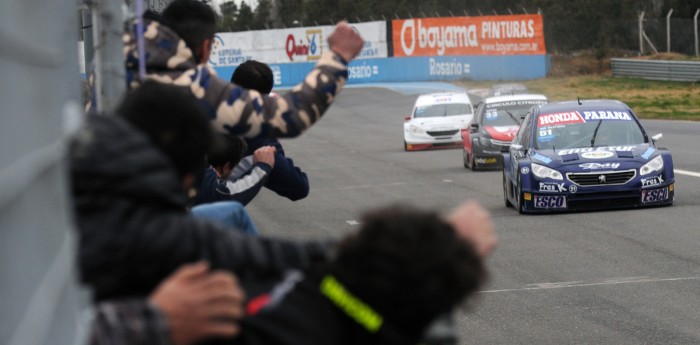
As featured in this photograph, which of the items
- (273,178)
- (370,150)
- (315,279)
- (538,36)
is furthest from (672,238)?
(538,36)

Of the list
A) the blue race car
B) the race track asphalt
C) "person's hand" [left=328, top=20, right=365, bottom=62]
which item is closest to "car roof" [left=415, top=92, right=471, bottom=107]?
the race track asphalt

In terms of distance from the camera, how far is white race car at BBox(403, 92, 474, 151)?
35.4 metres

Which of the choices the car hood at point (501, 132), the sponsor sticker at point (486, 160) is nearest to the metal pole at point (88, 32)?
the sponsor sticker at point (486, 160)

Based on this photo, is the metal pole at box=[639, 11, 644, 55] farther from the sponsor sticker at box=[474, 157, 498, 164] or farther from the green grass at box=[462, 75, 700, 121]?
the sponsor sticker at box=[474, 157, 498, 164]

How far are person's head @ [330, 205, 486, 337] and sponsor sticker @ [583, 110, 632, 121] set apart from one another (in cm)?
1598

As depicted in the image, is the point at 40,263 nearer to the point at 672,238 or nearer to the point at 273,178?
the point at 273,178

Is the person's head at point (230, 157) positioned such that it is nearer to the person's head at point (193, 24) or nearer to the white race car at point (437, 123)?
the person's head at point (193, 24)

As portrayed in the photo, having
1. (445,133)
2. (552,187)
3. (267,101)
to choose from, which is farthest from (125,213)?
(445,133)

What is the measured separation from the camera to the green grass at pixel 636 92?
42.9 meters

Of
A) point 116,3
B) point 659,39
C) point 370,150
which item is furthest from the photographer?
point 659,39

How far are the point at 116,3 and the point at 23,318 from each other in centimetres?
205

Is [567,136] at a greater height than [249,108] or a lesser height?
lesser

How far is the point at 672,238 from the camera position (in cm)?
1381

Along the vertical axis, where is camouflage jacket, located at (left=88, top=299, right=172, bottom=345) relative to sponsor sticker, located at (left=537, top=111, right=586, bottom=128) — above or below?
above
